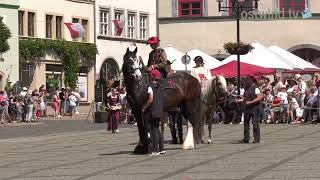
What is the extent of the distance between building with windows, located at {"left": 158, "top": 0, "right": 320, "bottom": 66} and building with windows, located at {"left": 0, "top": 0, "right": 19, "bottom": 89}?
14833mm

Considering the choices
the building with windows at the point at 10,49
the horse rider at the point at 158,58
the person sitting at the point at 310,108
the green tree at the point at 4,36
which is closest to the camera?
the horse rider at the point at 158,58

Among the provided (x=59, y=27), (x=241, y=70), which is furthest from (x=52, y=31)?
(x=241, y=70)

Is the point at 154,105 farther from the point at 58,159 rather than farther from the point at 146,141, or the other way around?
the point at 58,159

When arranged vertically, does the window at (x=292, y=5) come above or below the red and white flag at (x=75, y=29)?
above

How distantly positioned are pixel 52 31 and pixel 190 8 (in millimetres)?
11664

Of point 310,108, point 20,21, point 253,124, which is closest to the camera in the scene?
point 253,124

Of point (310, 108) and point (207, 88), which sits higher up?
point (207, 88)

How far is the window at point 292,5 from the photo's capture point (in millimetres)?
62975

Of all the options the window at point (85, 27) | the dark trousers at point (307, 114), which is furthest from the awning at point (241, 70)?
the window at point (85, 27)

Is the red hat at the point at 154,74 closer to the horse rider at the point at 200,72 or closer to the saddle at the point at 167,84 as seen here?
the saddle at the point at 167,84

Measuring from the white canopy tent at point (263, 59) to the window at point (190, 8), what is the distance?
82.0 ft

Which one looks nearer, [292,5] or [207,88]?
[207,88]

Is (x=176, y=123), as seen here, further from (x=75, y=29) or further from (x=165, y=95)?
(x=75, y=29)

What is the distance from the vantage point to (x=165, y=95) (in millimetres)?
18891
